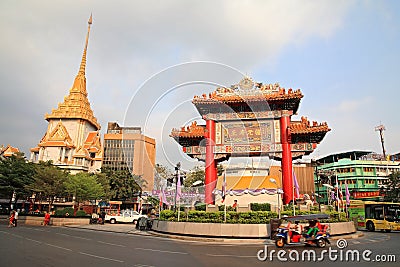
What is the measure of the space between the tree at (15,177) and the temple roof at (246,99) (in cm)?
3017

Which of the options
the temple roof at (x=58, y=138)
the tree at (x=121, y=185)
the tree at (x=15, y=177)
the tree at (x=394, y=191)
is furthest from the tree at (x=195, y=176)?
the tree at (x=394, y=191)

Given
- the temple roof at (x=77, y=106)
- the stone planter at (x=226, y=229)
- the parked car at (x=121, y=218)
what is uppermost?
the temple roof at (x=77, y=106)

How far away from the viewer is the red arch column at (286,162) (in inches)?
915

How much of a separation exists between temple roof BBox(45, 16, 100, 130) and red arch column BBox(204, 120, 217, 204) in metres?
53.2

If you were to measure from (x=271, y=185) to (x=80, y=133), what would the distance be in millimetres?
56599

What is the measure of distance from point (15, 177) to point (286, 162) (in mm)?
37211

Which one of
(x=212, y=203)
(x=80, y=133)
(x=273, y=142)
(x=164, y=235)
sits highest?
(x=80, y=133)

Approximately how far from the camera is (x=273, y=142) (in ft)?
82.1

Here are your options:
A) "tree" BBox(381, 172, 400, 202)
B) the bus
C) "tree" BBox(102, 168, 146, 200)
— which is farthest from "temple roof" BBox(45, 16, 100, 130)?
"tree" BBox(381, 172, 400, 202)

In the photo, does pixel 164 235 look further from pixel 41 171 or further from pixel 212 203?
pixel 41 171

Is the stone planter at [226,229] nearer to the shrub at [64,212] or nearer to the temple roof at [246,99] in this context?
the temple roof at [246,99]

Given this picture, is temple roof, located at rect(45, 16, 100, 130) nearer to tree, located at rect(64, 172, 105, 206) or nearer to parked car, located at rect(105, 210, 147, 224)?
tree, located at rect(64, 172, 105, 206)

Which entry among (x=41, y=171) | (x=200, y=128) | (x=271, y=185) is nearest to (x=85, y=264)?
(x=200, y=128)

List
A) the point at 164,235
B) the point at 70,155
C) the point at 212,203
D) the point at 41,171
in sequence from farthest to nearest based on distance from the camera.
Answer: the point at 70,155 → the point at 41,171 → the point at 212,203 → the point at 164,235
